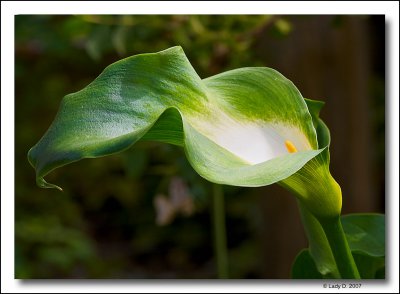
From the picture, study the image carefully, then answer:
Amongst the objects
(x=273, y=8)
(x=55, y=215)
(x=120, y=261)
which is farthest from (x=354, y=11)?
(x=120, y=261)

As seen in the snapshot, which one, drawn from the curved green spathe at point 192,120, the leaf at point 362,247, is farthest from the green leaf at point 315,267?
the curved green spathe at point 192,120

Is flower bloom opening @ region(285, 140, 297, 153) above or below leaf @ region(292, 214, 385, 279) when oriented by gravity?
above

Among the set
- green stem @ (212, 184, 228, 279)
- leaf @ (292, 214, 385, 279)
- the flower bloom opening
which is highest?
the flower bloom opening

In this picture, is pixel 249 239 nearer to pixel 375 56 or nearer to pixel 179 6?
pixel 375 56

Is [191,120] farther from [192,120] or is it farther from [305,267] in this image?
[305,267]

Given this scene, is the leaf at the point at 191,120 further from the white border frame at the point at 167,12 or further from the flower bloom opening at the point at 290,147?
the white border frame at the point at 167,12

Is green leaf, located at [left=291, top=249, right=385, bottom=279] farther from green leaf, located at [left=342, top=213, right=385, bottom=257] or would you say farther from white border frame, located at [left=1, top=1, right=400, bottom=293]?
white border frame, located at [left=1, top=1, right=400, bottom=293]

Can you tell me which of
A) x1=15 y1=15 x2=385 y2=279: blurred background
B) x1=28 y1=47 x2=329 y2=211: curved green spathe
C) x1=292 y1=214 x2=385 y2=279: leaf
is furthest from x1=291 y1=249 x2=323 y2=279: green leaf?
x1=15 y1=15 x2=385 y2=279: blurred background
